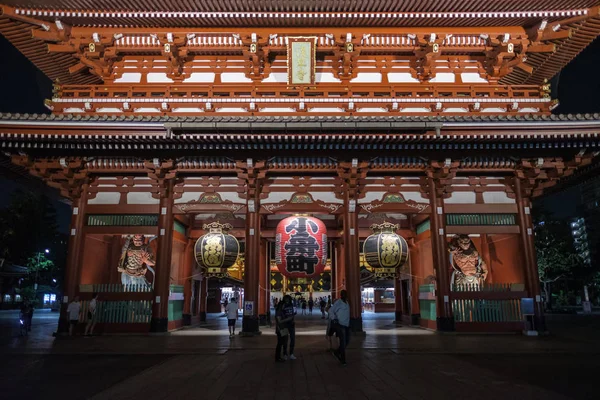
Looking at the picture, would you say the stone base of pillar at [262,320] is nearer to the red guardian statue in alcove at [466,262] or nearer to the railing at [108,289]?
the railing at [108,289]

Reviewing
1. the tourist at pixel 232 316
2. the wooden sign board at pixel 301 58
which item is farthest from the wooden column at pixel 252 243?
the wooden sign board at pixel 301 58

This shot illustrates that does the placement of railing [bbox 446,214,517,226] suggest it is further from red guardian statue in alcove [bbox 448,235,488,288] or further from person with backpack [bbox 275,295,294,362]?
person with backpack [bbox 275,295,294,362]

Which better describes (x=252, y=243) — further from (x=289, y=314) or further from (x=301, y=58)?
(x=301, y=58)

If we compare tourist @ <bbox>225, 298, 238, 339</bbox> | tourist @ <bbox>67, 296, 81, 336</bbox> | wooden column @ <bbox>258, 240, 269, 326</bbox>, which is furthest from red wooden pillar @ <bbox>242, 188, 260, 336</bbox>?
wooden column @ <bbox>258, 240, 269, 326</bbox>

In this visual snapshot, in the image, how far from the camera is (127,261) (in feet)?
57.0

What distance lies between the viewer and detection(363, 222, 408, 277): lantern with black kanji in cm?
1460

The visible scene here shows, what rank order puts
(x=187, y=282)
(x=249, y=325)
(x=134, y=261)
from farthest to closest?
(x=187, y=282), (x=134, y=261), (x=249, y=325)

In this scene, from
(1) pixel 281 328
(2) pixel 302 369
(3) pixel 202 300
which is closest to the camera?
(2) pixel 302 369

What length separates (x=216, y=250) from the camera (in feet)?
48.4

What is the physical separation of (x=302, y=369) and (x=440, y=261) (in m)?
8.62

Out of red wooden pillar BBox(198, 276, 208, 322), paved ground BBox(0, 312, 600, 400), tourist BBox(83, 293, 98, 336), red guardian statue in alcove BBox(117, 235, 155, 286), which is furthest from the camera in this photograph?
red wooden pillar BBox(198, 276, 208, 322)

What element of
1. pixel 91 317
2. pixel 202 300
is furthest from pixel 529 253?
pixel 202 300

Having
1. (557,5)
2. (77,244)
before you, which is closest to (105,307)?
(77,244)

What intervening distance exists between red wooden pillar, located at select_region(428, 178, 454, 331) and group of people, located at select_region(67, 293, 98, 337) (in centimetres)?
1299
